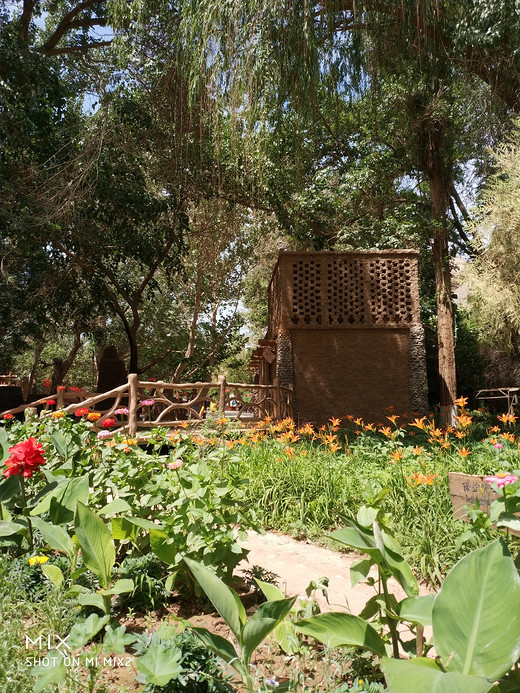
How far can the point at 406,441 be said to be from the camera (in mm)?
9195

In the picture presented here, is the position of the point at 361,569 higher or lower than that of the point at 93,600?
higher

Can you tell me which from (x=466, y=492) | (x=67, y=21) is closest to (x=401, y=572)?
(x=466, y=492)

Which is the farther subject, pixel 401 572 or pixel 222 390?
pixel 222 390

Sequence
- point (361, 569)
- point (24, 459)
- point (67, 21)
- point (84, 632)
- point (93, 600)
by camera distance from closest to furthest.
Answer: point (84, 632)
point (361, 569)
point (93, 600)
point (24, 459)
point (67, 21)

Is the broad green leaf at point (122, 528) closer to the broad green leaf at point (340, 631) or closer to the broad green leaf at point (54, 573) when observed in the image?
the broad green leaf at point (54, 573)

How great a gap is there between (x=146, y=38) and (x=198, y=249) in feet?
25.4

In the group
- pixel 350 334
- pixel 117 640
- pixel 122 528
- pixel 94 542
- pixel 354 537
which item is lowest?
pixel 117 640

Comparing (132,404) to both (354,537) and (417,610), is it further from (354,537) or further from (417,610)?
(417,610)

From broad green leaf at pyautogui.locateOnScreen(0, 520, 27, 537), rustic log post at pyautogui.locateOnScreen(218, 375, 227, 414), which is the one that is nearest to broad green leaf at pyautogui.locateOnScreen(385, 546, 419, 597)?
broad green leaf at pyautogui.locateOnScreen(0, 520, 27, 537)

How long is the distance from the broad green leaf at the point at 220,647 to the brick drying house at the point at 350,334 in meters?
10.5

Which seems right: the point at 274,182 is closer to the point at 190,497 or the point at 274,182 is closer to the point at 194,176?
the point at 194,176

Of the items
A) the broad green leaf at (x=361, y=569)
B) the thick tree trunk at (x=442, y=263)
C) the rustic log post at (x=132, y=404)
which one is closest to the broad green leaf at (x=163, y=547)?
the broad green leaf at (x=361, y=569)

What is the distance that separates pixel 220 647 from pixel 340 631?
0.40 metres

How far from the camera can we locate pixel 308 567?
3.91m
